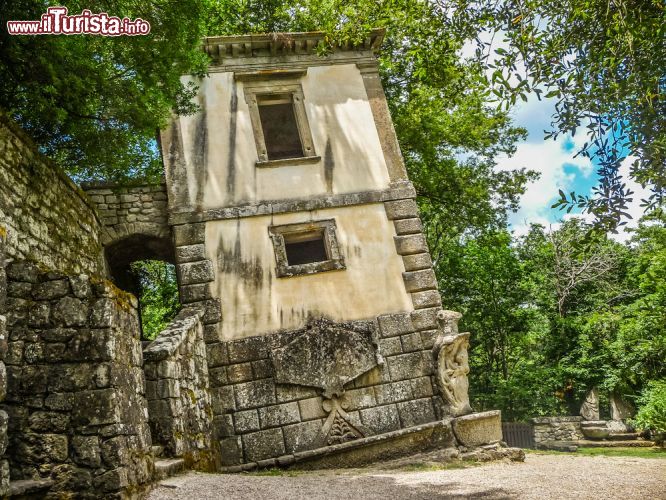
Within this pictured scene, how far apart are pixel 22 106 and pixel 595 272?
798 inches

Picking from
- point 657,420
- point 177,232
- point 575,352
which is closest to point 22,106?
point 177,232

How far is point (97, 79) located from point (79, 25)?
25.2 inches

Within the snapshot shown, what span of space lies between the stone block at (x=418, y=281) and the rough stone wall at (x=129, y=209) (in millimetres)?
4228

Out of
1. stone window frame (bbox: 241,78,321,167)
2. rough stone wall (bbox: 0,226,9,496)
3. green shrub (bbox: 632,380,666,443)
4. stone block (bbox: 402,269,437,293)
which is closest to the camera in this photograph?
rough stone wall (bbox: 0,226,9,496)

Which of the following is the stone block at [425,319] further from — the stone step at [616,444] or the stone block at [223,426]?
the stone step at [616,444]

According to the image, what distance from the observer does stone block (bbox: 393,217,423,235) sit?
9.95 m

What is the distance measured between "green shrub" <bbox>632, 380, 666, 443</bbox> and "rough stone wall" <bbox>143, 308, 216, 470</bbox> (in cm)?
1130

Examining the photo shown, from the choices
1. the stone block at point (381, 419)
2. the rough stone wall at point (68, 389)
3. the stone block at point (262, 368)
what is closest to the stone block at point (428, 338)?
the stone block at point (381, 419)

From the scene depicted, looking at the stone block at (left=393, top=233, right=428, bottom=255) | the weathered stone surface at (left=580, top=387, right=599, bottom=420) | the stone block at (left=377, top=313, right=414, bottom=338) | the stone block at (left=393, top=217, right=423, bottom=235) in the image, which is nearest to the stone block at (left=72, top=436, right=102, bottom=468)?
the stone block at (left=377, top=313, right=414, bottom=338)

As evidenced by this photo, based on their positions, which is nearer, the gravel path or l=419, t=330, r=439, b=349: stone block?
the gravel path

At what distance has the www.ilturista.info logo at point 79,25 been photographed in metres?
6.18

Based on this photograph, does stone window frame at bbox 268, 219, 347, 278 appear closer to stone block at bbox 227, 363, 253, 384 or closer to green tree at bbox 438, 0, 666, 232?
stone block at bbox 227, 363, 253, 384

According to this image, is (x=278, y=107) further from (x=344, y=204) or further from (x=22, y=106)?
(x=22, y=106)

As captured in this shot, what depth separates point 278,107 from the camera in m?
11.5
